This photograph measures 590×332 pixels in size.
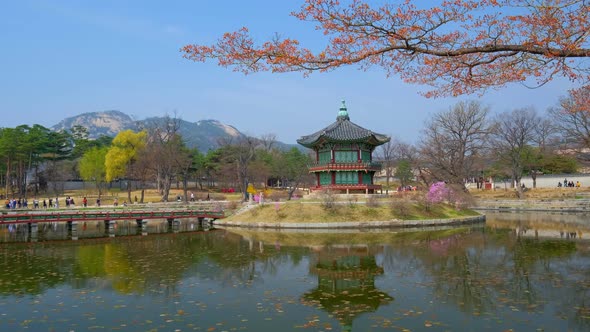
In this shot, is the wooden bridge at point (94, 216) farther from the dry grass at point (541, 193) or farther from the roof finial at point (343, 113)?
the dry grass at point (541, 193)

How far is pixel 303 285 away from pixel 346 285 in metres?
1.32

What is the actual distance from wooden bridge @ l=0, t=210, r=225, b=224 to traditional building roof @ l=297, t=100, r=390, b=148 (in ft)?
41.6

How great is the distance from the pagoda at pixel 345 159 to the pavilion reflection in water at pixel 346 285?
76.0 ft

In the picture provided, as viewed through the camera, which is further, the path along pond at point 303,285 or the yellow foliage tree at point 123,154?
the yellow foliage tree at point 123,154

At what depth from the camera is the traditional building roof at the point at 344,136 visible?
4541cm

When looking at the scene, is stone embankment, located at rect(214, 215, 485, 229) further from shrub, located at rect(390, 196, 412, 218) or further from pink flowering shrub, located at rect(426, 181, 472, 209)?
pink flowering shrub, located at rect(426, 181, 472, 209)

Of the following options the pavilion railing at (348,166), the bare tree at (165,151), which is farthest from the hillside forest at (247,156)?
the pavilion railing at (348,166)

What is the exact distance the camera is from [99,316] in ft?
35.5

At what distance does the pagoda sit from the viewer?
44812mm

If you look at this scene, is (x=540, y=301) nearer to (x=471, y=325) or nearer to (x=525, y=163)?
(x=471, y=325)

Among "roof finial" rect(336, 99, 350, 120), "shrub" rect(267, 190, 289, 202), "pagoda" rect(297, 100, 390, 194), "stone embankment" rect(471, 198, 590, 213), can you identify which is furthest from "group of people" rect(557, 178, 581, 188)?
"shrub" rect(267, 190, 289, 202)

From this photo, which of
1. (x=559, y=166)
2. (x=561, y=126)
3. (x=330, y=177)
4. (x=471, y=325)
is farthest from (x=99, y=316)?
(x=559, y=166)

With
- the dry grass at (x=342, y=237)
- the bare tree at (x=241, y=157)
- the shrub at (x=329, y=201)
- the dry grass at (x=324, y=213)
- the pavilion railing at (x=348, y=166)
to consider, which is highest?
the bare tree at (x=241, y=157)

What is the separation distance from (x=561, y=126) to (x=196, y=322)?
5698 cm
